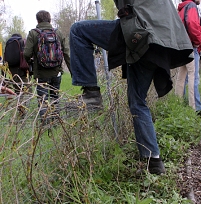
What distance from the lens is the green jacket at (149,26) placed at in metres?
2.31

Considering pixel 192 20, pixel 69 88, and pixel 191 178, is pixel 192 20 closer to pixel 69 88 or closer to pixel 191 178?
pixel 69 88

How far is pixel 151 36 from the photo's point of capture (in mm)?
2293

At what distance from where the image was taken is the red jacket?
4961 mm

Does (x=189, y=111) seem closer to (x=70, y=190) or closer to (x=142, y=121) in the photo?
(x=142, y=121)

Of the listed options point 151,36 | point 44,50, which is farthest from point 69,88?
point 151,36

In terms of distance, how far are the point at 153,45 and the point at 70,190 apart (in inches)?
50.7

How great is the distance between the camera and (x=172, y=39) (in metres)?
2.40

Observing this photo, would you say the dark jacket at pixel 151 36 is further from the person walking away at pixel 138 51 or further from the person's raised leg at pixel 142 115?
the person's raised leg at pixel 142 115

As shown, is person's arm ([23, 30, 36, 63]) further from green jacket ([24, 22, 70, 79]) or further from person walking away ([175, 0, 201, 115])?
person walking away ([175, 0, 201, 115])

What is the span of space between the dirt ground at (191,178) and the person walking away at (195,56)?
191cm

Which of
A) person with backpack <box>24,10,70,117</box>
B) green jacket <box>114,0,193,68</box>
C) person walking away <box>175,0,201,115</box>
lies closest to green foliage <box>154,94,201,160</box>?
person walking away <box>175,0,201,115</box>

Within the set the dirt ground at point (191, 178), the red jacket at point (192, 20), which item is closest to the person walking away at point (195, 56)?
the red jacket at point (192, 20)

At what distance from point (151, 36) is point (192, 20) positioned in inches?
119

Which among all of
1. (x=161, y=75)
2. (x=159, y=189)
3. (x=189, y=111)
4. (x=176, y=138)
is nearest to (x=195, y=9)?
(x=189, y=111)
